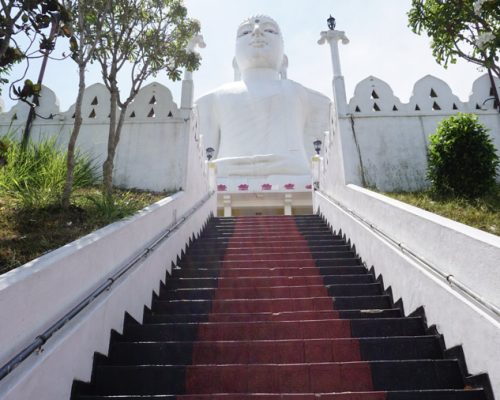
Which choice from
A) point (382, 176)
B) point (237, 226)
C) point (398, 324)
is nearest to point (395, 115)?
point (382, 176)

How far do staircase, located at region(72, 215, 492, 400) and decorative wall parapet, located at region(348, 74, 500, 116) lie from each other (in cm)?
339

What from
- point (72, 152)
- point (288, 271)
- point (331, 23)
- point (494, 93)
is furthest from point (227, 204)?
point (72, 152)

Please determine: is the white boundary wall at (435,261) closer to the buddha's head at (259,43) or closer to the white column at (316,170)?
the white column at (316,170)

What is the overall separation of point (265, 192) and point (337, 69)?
4912 millimetres

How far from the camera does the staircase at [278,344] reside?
8.11 ft

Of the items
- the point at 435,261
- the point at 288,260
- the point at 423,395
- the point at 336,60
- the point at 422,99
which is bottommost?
the point at 423,395

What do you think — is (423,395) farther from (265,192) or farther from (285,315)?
(265,192)

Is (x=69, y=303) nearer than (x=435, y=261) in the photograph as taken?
Yes

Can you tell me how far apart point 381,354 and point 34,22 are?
11.9 feet

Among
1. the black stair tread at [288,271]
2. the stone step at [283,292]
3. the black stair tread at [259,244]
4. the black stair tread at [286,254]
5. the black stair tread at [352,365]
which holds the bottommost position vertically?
the black stair tread at [352,365]

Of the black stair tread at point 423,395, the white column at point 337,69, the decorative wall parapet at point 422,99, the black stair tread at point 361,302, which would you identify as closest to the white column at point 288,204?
the white column at point 337,69

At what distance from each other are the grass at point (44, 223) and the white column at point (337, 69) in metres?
4.10

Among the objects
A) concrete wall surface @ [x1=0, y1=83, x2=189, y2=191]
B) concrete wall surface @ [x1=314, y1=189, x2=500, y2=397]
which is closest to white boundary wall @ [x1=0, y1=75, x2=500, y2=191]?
concrete wall surface @ [x1=0, y1=83, x2=189, y2=191]

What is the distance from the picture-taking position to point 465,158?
499 cm
